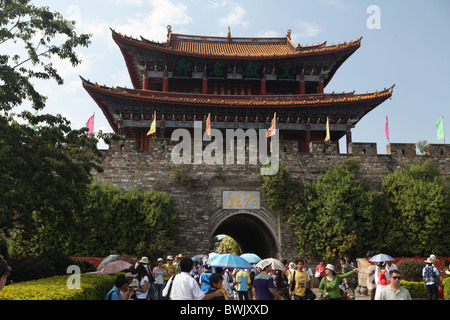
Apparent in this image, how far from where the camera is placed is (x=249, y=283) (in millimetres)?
7617

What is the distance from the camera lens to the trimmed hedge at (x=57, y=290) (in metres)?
5.94

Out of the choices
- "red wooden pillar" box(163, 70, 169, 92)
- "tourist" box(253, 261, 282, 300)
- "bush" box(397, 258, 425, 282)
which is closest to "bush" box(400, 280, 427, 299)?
"bush" box(397, 258, 425, 282)

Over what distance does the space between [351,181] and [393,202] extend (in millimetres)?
1714

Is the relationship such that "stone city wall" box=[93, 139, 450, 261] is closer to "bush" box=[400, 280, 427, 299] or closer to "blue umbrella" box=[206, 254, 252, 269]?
"bush" box=[400, 280, 427, 299]

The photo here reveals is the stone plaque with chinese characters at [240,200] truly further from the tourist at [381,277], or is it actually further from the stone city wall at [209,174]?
the tourist at [381,277]

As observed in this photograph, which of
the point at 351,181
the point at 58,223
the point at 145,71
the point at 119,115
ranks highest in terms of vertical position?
the point at 145,71

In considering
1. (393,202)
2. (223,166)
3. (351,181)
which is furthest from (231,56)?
(393,202)

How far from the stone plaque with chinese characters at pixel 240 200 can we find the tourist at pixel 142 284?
24.7 feet

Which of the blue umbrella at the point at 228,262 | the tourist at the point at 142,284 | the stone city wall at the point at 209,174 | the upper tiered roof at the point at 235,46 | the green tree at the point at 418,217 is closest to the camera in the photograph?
the tourist at the point at 142,284

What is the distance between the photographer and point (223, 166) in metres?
14.9

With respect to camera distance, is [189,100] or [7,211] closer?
[7,211]

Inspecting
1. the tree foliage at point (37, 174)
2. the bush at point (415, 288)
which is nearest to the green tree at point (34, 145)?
the tree foliage at point (37, 174)

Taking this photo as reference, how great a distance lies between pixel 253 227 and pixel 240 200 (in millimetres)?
2696
